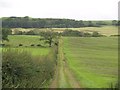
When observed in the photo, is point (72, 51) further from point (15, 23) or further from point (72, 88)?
point (72, 88)

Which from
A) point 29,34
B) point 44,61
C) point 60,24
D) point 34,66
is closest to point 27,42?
point 29,34

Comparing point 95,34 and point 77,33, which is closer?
point 95,34

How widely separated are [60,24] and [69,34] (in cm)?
719

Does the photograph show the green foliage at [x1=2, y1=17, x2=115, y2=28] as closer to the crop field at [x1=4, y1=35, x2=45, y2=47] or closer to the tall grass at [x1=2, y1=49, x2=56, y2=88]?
the crop field at [x1=4, y1=35, x2=45, y2=47]

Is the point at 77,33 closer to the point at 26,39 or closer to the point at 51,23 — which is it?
the point at 51,23

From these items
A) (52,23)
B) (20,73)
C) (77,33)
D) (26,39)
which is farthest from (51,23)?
(20,73)

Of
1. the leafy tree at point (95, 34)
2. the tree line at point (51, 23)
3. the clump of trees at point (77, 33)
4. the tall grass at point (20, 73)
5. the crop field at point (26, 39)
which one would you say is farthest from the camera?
the tree line at point (51, 23)

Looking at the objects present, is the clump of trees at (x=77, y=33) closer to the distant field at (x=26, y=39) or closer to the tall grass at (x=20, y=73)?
the distant field at (x=26, y=39)

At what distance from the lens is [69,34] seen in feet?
375

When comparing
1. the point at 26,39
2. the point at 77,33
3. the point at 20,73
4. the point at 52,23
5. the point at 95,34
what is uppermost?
the point at 52,23

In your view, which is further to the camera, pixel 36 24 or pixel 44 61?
pixel 36 24

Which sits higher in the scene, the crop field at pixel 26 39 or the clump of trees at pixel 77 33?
the clump of trees at pixel 77 33

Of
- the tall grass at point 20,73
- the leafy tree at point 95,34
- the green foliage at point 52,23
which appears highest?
the green foliage at point 52,23

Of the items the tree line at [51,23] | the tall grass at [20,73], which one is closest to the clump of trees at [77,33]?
the tree line at [51,23]
